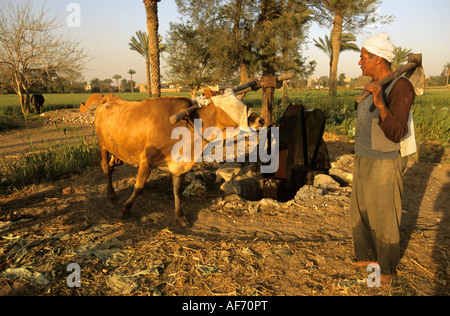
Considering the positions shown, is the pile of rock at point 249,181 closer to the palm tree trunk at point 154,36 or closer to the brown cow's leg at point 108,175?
the brown cow's leg at point 108,175

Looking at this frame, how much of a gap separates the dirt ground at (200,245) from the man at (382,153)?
0.43m

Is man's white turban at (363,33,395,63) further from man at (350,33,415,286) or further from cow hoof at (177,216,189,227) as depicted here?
cow hoof at (177,216,189,227)

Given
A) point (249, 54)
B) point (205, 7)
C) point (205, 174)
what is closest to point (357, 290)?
point (205, 174)

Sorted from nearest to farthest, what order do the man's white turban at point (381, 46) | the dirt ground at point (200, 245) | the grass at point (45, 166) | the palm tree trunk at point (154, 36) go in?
the man's white turban at point (381, 46), the dirt ground at point (200, 245), the grass at point (45, 166), the palm tree trunk at point (154, 36)

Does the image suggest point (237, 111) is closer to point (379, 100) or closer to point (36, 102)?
point (379, 100)

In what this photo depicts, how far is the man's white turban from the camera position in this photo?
234 cm

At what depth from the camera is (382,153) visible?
96.0 inches

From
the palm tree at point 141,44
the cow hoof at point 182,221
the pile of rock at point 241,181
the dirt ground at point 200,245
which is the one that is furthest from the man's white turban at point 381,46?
the palm tree at point 141,44

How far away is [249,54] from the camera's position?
11742 mm

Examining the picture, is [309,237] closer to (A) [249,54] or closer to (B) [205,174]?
(B) [205,174]

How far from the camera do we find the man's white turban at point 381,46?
7.68 ft

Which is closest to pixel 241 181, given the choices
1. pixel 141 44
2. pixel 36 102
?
pixel 36 102

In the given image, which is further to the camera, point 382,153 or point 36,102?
point 36,102

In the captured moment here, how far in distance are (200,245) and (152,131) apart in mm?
1560
